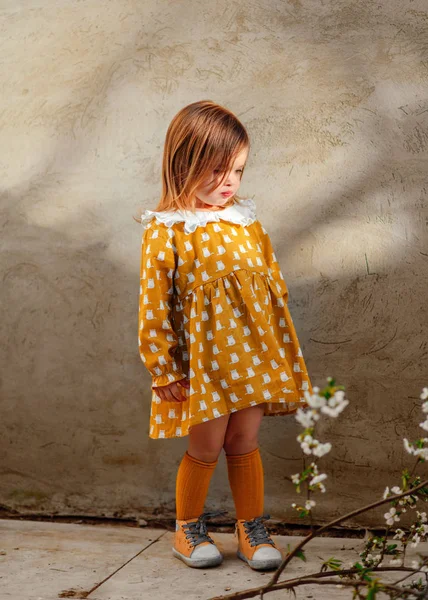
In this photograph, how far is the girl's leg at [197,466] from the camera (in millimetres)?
2184

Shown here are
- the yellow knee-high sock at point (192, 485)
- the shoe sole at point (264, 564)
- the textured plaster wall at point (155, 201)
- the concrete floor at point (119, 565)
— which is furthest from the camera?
the textured plaster wall at point (155, 201)

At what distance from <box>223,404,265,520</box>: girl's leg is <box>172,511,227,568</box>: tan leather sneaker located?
0.43 feet

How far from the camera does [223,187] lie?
2.18 metres

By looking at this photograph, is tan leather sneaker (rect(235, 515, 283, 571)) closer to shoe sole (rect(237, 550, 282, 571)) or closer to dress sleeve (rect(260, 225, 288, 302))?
shoe sole (rect(237, 550, 282, 571))

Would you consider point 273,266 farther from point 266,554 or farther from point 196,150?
point 266,554

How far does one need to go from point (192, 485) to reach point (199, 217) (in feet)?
2.81

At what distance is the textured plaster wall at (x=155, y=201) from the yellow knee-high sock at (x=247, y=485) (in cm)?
29

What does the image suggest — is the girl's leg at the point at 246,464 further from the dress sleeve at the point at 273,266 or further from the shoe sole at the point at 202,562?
the dress sleeve at the point at 273,266

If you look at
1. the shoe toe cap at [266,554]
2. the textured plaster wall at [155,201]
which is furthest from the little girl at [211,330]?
the textured plaster wall at [155,201]

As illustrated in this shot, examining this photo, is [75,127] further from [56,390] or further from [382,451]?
[382,451]

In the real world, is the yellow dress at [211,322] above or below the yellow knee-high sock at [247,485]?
above

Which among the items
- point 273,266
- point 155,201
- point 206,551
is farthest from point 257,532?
point 155,201

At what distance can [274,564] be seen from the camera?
2.09m

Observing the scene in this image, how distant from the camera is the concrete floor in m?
1.92
